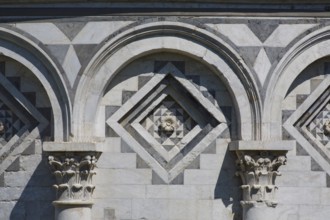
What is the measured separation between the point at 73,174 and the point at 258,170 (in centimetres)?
235

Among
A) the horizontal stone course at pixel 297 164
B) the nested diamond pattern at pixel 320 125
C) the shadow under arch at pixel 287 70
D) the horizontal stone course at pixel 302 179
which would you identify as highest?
the shadow under arch at pixel 287 70

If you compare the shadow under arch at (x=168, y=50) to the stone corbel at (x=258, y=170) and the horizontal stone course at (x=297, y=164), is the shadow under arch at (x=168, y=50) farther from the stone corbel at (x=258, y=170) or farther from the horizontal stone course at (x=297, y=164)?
the horizontal stone course at (x=297, y=164)

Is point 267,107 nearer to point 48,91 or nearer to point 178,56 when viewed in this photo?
point 178,56

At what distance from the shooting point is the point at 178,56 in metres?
18.2

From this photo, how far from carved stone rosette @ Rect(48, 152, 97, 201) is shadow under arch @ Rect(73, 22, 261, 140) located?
30cm

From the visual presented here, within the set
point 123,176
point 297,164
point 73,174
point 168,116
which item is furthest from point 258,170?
point 73,174

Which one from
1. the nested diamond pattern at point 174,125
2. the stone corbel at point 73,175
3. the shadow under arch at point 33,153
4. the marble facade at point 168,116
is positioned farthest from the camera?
the nested diamond pattern at point 174,125

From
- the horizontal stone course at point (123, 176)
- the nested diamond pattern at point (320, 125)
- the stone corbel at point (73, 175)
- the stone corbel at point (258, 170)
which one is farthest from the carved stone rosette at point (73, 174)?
the nested diamond pattern at point (320, 125)

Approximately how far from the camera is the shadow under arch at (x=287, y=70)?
17938mm

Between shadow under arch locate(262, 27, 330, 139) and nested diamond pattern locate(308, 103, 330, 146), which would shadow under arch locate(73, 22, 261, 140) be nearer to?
shadow under arch locate(262, 27, 330, 139)

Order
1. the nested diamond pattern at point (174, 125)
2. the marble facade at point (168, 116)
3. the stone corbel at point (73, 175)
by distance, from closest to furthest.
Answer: the stone corbel at point (73, 175) < the marble facade at point (168, 116) < the nested diamond pattern at point (174, 125)

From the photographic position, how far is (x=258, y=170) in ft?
58.4

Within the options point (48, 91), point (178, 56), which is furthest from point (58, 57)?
point (178, 56)

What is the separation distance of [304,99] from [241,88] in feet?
2.89
